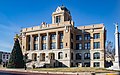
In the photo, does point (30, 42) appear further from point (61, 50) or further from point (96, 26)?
point (96, 26)

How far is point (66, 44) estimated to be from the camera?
6359cm

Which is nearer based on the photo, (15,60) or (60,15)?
(15,60)

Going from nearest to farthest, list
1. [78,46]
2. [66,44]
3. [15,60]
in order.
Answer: [15,60] < [66,44] < [78,46]

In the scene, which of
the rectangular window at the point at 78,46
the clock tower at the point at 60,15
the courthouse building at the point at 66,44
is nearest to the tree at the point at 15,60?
the courthouse building at the point at 66,44

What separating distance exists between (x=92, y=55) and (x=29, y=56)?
22222 millimetres

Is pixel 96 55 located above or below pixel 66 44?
below

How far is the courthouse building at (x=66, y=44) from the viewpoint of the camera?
207 ft

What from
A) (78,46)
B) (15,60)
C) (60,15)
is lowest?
(15,60)

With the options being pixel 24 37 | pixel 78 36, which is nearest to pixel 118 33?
pixel 78 36

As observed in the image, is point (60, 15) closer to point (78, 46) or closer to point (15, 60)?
point (78, 46)

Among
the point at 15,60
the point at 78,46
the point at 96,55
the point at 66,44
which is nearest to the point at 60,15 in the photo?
the point at 66,44

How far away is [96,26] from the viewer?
6444cm

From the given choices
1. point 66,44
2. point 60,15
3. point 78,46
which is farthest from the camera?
point 60,15

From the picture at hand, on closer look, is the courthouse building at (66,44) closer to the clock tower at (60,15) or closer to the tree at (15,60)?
the clock tower at (60,15)
